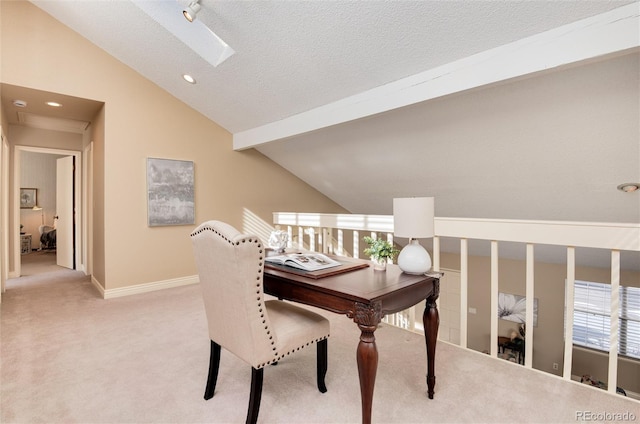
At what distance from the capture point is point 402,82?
268cm

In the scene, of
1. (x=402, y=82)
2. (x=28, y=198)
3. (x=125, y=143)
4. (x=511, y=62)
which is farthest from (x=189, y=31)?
(x=28, y=198)

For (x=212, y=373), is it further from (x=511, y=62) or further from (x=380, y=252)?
(x=511, y=62)

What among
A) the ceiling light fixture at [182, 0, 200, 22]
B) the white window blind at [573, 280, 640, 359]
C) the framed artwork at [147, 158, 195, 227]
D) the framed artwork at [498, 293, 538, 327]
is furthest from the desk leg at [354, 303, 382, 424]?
the framed artwork at [498, 293, 538, 327]

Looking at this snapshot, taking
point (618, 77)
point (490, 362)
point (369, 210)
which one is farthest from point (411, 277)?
point (369, 210)

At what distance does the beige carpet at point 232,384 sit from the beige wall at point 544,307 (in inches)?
164

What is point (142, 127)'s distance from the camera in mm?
3889

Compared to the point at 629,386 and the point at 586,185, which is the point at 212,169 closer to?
the point at 586,185

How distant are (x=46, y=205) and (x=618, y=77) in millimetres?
10857

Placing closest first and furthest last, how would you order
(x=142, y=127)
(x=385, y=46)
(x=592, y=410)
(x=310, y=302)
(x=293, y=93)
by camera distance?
(x=310, y=302), (x=592, y=410), (x=385, y=46), (x=293, y=93), (x=142, y=127)

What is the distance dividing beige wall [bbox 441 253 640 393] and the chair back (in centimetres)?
566

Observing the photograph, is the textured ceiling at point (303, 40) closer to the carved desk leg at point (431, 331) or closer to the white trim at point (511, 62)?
the white trim at point (511, 62)

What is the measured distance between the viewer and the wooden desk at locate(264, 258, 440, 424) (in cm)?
129

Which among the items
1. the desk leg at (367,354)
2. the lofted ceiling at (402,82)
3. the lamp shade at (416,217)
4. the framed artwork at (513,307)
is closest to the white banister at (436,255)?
the lamp shade at (416,217)

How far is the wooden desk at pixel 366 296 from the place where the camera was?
4.25ft
